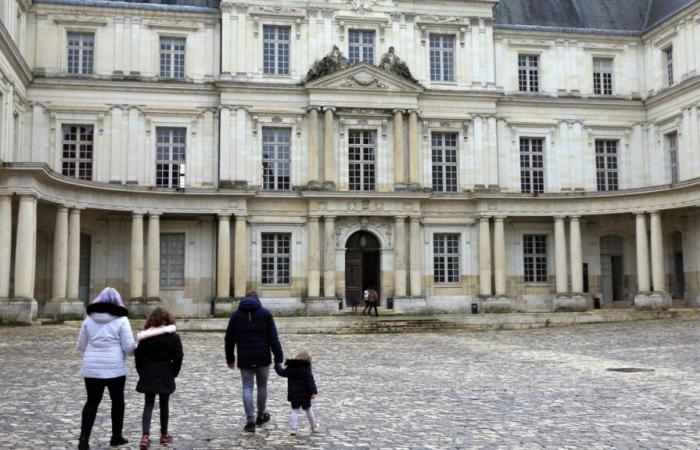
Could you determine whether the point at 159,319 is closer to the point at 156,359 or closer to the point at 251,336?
the point at 156,359

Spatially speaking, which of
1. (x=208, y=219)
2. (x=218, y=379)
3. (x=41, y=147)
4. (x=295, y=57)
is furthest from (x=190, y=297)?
(x=218, y=379)

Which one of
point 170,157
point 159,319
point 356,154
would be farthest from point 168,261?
point 159,319

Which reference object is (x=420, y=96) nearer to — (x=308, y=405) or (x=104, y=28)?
(x=104, y=28)

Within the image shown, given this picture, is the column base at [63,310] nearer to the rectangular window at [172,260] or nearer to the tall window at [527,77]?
the rectangular window at [172,260]

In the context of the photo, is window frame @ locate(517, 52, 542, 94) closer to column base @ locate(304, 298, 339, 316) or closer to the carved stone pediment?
the carved stone pediment

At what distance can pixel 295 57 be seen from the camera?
36.4 m

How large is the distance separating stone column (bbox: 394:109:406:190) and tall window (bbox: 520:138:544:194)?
21.0 feet

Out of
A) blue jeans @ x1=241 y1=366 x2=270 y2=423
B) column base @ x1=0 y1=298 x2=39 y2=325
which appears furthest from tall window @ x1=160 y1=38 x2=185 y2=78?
blue jeans @ x1=241 y1=366 x2=270 y2=423

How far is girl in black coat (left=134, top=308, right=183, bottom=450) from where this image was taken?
875cm

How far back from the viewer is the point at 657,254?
112ft

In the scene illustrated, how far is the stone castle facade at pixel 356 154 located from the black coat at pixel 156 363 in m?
24.4

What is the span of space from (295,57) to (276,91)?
1939 millimetres

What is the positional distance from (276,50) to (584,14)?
16624mm

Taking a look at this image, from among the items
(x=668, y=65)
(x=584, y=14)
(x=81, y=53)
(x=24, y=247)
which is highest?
(x=584, y=14)
